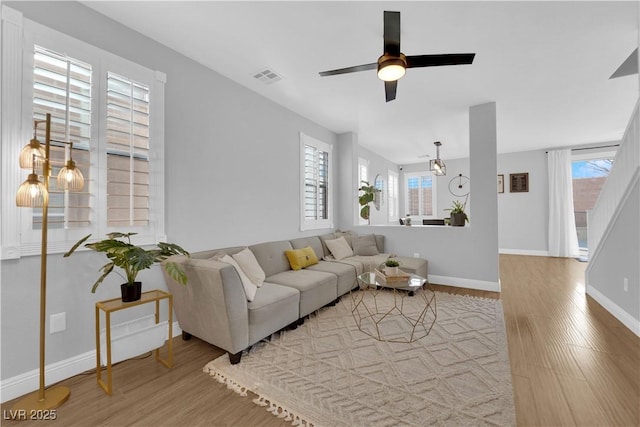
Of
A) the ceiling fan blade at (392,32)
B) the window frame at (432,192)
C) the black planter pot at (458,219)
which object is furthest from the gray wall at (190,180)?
the window frame at (432,192)

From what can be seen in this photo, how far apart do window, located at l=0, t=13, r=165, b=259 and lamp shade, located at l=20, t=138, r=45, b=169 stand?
25 centimetres

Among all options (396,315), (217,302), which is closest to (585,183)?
(396,315)

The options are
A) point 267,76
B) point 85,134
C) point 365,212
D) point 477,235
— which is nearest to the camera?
point 85,134

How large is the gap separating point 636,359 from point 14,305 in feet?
15.8

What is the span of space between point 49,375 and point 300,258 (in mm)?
2560

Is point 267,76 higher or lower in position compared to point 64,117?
higher

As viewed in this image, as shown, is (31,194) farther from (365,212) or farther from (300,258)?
(365,212)

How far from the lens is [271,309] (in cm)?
258

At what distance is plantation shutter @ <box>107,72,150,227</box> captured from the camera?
2.41m

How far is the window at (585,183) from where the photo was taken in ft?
23.1

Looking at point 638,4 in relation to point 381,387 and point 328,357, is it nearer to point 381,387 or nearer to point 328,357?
point 381,387

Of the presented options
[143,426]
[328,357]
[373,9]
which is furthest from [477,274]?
[143,426]

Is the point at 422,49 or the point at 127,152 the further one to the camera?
the point at 422,49

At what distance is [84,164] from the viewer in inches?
88.8
